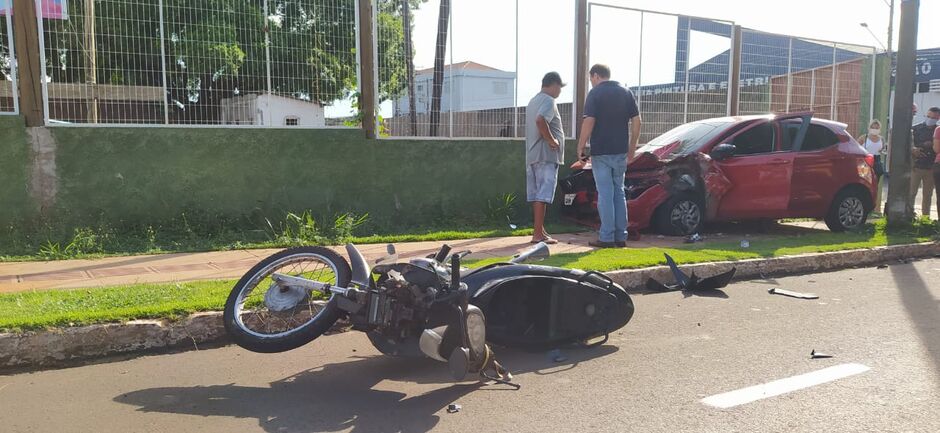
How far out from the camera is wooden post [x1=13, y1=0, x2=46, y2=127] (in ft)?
25.5

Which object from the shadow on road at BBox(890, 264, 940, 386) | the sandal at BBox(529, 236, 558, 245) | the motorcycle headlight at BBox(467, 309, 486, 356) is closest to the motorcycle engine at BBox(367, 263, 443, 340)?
the motorcycle headlight at BBox(467, 309, 486, 356)

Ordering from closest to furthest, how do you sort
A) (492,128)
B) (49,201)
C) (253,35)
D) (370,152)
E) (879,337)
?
(879,337) → (49,201) → (253,35) → (370,152) → (492,128)

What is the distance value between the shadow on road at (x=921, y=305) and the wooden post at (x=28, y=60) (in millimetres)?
8703

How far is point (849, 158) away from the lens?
9711mm

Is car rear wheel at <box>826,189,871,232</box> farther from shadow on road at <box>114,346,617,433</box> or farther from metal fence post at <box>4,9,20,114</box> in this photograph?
metal fence post at <box>4,9,20,114</box>

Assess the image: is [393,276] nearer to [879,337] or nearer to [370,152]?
[879,337]

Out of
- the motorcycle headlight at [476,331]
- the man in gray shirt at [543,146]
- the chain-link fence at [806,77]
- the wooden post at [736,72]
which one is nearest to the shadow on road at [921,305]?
the motorcycle headlight at [476,331]

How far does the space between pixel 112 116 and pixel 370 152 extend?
10.3 feet

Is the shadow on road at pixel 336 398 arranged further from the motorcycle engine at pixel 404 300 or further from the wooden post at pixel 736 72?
the wooden post at pixel 736 72

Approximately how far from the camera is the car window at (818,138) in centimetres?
959

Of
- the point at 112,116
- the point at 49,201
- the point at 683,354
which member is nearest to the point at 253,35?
the point at 112,116

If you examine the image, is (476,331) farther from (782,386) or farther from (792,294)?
(792,294)

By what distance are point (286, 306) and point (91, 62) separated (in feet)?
18.1

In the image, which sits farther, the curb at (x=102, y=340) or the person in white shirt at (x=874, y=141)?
the person in white shirt at (x=874, y=141)
